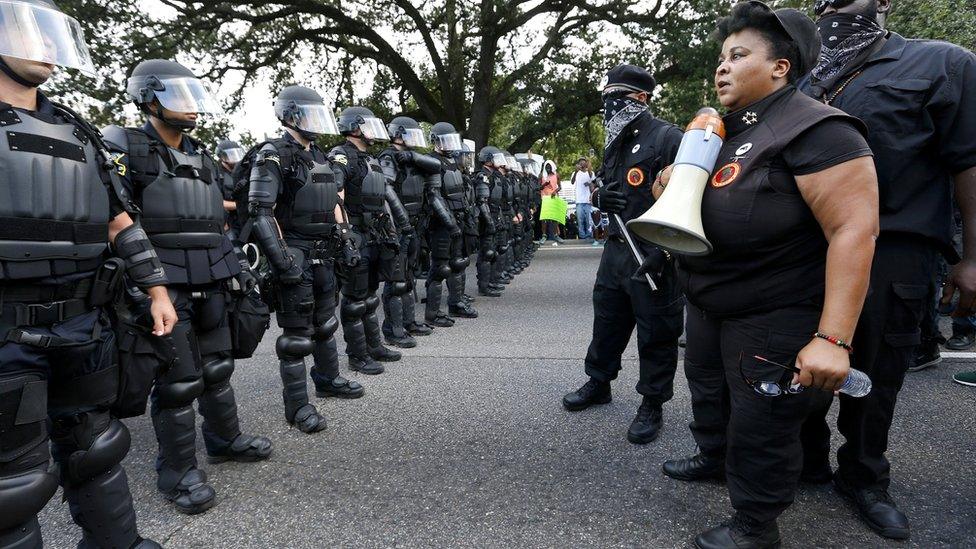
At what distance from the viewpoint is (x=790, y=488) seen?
190 centimetres

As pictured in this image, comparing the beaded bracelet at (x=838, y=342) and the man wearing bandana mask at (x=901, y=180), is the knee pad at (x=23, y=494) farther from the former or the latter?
the man wearing bandana mask at (x=901, y=180)

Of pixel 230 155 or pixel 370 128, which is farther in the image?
pixel 230 155

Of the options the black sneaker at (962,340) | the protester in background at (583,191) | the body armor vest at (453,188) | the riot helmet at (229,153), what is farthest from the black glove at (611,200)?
the protester in background at (583,191)

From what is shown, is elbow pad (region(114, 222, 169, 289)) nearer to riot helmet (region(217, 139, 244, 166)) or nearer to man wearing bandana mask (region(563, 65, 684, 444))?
man wearing bandana mask (region(563, 65, 684, 444))

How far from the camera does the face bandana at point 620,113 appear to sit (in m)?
3.04

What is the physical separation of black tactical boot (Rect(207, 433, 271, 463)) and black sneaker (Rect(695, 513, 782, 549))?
2.22 meters

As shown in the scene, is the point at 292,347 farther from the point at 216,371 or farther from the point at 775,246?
the point at 775,246

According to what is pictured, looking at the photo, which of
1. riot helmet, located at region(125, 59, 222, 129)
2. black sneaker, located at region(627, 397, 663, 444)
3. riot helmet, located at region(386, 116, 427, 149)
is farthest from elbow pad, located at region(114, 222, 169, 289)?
riot helmet, located at region(386, 116, 427, 149)

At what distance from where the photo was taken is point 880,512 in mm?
2184

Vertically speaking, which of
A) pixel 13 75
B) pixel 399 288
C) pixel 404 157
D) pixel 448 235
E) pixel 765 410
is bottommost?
pixel 399 288

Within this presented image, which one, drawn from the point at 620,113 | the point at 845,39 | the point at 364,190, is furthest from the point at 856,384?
the point at 364,190

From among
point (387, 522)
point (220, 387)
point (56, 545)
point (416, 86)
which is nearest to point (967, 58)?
point (387, 522)

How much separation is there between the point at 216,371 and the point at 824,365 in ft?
8.83

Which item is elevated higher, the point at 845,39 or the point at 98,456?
the point at 845,39
